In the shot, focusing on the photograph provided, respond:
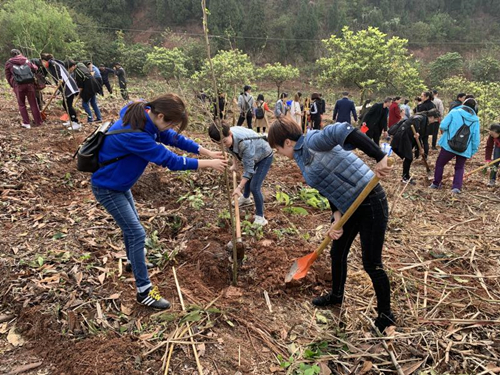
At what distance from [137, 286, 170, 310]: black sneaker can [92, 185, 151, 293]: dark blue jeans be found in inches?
2.2

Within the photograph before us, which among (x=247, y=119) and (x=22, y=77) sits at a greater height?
(x=22, y=77)

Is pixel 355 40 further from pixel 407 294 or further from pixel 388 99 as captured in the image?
pixel 407 294

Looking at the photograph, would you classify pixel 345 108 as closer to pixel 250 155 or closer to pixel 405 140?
pixel 405 140

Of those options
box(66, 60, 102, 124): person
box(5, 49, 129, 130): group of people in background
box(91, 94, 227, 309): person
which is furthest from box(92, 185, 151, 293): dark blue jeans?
box(66, 60, 102, 124): person

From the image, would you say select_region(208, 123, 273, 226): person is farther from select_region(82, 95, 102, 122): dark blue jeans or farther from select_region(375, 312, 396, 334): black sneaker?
select_region(82, 95, 102, 122): dark blue jeans

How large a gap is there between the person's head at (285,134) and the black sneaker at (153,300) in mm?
1559

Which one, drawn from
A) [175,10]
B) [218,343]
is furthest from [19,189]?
[175,10]

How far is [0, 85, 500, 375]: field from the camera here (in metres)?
2.26

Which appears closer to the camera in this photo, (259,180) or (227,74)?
(259,180)

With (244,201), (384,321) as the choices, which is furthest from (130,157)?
(244,201)

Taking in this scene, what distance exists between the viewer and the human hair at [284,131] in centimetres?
226

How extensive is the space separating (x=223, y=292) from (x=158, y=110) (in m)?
1.69

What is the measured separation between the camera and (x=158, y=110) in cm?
227

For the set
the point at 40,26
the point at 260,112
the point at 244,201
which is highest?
the point at 40,26
